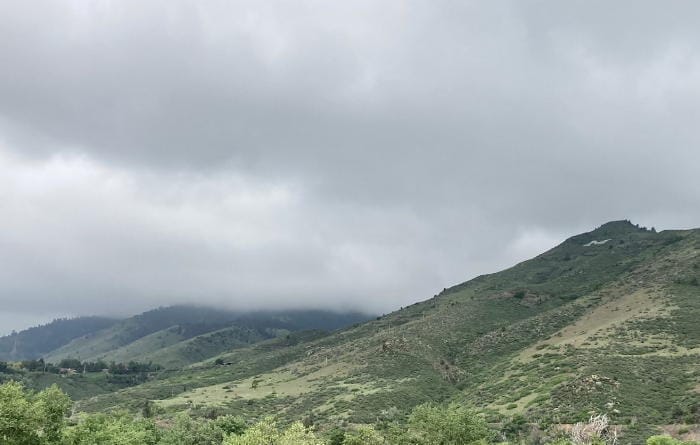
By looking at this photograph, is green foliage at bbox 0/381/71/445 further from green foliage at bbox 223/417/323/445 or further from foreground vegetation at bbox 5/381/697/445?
green foliage at bbox 223/417/323/445

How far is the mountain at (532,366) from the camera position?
87.7m

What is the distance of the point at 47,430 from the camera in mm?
52938

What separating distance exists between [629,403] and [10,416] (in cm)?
8631

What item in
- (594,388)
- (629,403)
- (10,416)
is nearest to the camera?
(10,416)

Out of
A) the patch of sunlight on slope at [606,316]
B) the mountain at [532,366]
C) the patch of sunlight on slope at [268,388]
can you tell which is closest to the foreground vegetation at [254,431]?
the mountain at [532,366]

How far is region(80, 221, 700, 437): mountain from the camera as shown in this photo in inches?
3452

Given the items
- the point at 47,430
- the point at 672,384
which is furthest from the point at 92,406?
the point at 672,384

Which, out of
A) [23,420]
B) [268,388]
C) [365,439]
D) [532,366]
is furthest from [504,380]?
[23,420]

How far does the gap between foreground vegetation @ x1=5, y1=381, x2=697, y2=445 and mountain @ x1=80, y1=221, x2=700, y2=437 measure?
26.5ft

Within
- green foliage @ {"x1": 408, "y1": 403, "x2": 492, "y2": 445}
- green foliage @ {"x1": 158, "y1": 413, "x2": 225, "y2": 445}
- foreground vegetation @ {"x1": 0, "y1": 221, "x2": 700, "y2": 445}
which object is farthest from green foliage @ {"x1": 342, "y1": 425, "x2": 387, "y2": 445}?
green foliage @ {"x1": 158, "y1": 413, "x2": 225, "y2": 445}

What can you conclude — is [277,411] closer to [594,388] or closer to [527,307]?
[594,388]

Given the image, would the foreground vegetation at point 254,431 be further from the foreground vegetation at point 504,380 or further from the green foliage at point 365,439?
the foreground vegetation at point 504,380

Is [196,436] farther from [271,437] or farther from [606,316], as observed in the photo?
[606,316]

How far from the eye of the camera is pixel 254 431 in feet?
135
